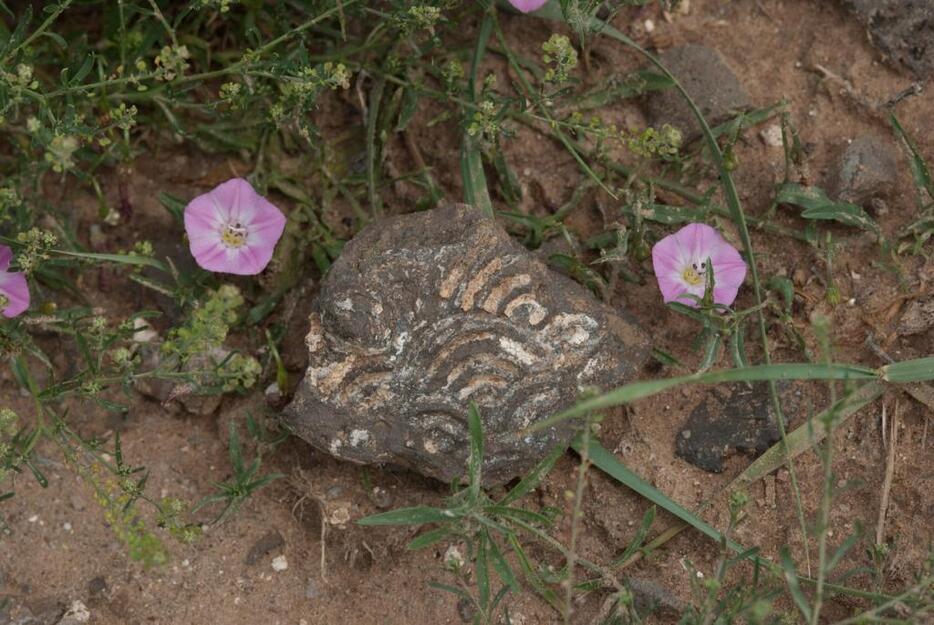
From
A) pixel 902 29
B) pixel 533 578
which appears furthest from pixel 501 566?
pixel 902 29

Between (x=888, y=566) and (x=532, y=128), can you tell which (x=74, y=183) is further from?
(x=888, y=566)

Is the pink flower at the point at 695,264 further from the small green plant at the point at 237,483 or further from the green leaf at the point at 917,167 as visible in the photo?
the small green plant at the point at 237,483

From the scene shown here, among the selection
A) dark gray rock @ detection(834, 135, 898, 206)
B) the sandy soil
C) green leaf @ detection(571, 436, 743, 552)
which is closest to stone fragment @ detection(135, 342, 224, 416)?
the sandy soil

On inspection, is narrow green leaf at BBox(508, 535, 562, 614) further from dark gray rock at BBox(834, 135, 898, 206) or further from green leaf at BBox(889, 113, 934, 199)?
green leaf at BBox(889, 113, 934, 199)

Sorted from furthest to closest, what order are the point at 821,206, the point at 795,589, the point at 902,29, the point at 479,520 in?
the point at 902,29, the point at 821,206, the point at 479,520, the point at 795,589

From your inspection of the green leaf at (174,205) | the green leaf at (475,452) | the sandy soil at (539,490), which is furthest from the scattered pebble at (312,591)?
the green leaf at (174,205)

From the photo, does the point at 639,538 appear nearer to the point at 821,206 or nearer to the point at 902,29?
the point at 821,206
